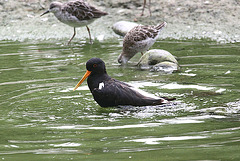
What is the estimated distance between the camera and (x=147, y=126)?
216 inches

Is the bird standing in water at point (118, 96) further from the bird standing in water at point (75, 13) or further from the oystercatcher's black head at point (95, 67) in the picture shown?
the bird standing in water at point (75, 13)

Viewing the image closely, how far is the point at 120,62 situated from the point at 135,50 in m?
0.62

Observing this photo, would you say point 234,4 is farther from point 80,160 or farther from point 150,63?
point 80,160

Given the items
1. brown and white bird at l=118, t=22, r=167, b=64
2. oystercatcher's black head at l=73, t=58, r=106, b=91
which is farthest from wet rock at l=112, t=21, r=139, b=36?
oystercatcher's black head at l=73, t=58, r=106, b=91

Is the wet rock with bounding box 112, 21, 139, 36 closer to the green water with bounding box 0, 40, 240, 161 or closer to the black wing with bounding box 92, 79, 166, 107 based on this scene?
the green water with bounding box 0, 40, 240, 161

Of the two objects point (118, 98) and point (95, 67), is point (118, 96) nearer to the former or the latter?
point (118, 98)

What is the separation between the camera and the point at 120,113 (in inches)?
248

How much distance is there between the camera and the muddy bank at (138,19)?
12281 millimetres

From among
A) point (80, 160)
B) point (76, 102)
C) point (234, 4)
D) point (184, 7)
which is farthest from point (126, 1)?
point (80, 160)

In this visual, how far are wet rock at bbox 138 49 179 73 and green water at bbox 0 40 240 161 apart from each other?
0.27 meters

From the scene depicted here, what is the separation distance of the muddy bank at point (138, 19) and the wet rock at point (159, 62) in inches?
96.0

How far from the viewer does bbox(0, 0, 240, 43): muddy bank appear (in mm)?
12281

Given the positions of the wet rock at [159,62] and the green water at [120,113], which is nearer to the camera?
the green water at [120,113]

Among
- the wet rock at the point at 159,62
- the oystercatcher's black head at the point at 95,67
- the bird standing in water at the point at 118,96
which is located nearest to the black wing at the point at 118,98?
the bird standing in water at the point at 118,96
